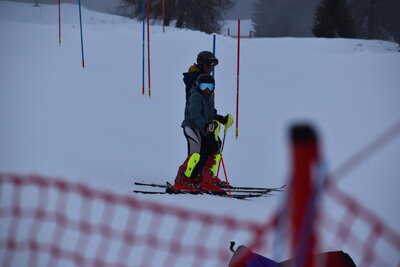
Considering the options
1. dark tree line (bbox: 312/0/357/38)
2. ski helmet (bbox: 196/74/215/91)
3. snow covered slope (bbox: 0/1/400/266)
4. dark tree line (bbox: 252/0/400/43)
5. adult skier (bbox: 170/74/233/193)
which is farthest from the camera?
dark tree line (bbox: 252/0/400/43)

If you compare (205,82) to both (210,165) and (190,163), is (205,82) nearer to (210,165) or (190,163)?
(190,163)

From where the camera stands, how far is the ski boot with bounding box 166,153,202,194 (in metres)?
4.62

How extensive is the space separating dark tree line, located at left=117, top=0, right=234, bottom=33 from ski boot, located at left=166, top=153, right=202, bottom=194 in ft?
76.4

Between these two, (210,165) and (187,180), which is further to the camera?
(210,165)

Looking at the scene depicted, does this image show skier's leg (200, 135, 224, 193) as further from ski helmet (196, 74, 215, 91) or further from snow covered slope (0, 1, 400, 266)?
Result: ski helmet (196, 74, 215, 91)

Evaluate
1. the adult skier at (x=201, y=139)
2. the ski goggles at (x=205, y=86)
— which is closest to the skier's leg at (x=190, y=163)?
the adult skier at (x=201, y=139)

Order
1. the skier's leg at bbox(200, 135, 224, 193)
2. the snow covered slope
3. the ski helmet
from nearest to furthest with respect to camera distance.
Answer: the ski helmet < the skier's leg at bbox(200, 135, 224, 193) < the snow covered slope

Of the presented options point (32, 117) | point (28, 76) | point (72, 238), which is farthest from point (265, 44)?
point (72, 238)

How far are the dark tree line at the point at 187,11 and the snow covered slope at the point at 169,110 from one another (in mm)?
11644

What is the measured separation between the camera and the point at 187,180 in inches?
188

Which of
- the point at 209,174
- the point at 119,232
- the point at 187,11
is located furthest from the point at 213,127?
the point at 187,11

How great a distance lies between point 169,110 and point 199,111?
15.3 feet

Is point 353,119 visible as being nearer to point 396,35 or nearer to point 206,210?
point 206,210

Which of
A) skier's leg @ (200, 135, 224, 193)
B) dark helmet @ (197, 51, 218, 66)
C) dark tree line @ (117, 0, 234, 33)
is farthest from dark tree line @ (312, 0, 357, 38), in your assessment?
skier's leg @ (200, 135, 224, 193)
